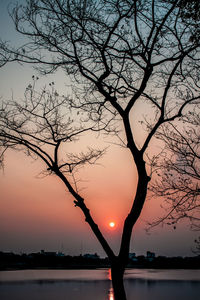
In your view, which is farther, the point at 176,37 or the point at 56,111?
the point at 56,111

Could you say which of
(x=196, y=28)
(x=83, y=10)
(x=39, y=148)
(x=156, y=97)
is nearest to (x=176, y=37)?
(x=196, y=28)

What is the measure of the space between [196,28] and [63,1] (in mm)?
3083

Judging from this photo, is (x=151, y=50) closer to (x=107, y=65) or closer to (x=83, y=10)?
(x=107, y=65)

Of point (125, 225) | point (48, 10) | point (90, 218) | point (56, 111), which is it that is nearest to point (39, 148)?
point (56, 111)

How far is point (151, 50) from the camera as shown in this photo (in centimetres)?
843

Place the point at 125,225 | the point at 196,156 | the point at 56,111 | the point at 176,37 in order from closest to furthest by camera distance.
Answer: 1. the point at 125,225
2. the point at 176,37
3. the point at 56,111
4. the point at 196,156

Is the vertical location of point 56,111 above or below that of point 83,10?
below

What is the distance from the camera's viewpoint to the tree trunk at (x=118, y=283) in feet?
25.3

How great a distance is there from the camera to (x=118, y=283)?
7.79 meters

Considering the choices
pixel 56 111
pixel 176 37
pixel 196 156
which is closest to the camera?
pixel 176 37

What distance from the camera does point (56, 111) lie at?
9477 millimetres

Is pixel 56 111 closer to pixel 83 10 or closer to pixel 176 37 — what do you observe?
pixel 83 10

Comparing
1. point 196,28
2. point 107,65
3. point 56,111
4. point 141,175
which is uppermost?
point 196,28

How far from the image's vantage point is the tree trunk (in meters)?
7.70
